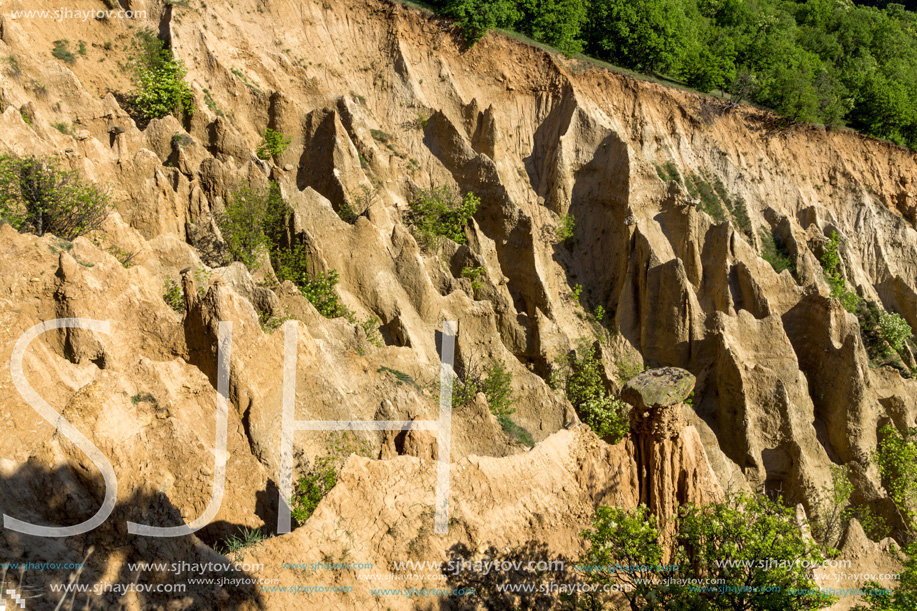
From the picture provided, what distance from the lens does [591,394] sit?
24.0 metres

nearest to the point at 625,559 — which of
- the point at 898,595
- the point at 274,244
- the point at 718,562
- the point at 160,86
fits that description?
the point at 718,562

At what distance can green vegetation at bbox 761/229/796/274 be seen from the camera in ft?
109

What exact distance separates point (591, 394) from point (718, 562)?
41.2 feet

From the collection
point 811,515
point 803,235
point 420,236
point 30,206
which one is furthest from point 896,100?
point 30,206

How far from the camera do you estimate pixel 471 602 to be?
11.8 metres

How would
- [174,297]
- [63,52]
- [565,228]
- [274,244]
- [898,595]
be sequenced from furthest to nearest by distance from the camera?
[565,228] → [63,52] → [274,244] → [174,297] → [898,595]

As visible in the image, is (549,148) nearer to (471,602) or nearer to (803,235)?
(803,235)

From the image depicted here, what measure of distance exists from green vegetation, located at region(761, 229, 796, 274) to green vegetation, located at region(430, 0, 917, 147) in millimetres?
9288

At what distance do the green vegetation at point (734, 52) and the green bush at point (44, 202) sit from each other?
23.3 m

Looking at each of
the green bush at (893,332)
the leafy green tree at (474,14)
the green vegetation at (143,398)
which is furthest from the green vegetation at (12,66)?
the green bush at (893,332)

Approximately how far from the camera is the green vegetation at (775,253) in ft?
109

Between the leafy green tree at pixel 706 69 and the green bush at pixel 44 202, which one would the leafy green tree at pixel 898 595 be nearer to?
the green bush at pixel 44 202

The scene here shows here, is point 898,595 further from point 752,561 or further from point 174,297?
point 174,297

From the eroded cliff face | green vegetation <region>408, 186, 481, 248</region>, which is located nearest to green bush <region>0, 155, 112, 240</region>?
the eroded cliff face
